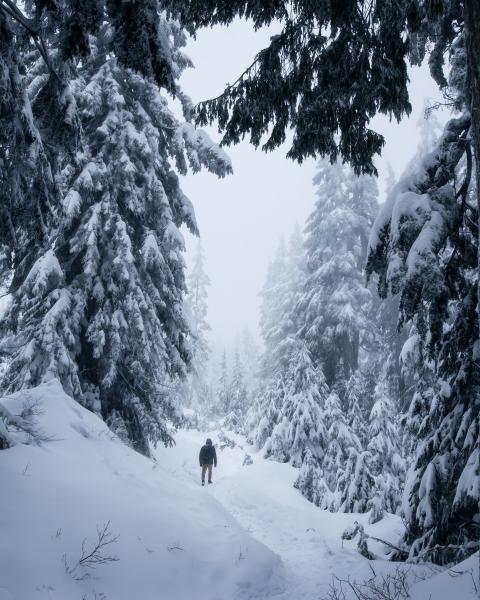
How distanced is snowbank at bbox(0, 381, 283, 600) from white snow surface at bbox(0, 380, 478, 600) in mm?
13

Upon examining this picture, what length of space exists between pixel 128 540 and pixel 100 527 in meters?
0.39

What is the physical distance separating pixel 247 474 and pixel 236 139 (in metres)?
12.6

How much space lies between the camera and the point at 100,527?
4.79 metres

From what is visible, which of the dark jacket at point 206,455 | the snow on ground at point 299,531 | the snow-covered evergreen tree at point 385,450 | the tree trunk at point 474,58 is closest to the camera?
the tree trunk at point 474,58

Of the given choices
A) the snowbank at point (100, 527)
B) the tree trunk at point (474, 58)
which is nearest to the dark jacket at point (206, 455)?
the snowbank at point (100, 527)

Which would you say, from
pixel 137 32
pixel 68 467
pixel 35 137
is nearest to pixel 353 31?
pixel 137 32

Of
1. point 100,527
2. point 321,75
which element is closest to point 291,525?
point 100,527

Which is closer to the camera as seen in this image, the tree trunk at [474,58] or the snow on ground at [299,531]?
the tree trunk at [474,58]

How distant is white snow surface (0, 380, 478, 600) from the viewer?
153 inches

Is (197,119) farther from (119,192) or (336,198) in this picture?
(336,198)

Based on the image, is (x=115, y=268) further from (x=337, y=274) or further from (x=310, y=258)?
(x=310, y=258)

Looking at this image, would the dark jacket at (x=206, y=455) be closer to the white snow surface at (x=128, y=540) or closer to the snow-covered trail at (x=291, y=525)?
the snow-covered trail at (x=291, y=525)

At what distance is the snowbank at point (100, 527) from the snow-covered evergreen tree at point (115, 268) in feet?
6.05

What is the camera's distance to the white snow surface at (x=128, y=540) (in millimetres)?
3875
